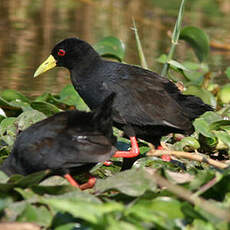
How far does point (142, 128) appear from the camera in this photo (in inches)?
169

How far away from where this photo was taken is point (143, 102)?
4.25 meters

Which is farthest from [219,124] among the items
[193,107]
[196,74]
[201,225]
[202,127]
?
[201,225]

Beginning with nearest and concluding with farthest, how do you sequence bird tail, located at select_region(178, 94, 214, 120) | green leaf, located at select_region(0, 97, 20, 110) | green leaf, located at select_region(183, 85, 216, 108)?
bird tail, located at select_region(178, 94, 214, 120), green leaf, located at select_region(0, 97, 20, 110), green leaf, located at select_region(183, 85, 216, 108)

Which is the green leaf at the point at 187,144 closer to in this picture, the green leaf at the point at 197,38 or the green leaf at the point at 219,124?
the green leaf at the point at 219,124

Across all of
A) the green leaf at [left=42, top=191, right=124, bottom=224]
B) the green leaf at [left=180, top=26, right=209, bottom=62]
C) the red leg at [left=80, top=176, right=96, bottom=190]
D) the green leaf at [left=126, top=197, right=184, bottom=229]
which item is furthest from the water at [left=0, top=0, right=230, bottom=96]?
the green leaf at [left=42, top=191, right=124, bottom=224]

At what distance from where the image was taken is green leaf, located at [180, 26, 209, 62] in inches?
218

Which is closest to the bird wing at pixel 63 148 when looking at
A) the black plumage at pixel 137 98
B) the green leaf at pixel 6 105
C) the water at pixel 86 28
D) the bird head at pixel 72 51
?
the black plumage at pixel 137 98

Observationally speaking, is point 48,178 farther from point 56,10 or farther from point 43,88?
point 56,10

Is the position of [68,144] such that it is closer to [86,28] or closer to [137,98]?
[137,98]

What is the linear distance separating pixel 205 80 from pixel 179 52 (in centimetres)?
245

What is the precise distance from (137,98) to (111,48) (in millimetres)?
1538

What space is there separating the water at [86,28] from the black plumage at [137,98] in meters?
1.50

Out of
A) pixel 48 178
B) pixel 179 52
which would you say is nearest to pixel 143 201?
pixel 48 178

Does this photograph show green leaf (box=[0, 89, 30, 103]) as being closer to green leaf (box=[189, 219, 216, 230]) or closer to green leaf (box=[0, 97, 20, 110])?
green leaf (box=[0, 97, 20, 110])
